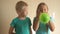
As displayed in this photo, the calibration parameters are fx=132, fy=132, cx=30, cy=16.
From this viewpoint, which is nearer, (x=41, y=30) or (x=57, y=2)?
(x=41, y=30)

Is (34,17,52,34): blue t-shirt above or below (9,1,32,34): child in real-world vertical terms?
below

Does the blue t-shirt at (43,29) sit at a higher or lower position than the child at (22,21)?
lower

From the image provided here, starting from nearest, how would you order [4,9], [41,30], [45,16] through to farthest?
[45,16] < [41,30] < [4,9]

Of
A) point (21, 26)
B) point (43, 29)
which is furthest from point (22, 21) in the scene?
point (43, 29)

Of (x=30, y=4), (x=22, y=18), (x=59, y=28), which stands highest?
(x=30, y=4)

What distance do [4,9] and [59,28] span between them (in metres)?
0.52

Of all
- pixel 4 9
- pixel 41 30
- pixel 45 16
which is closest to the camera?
pixel 45 16

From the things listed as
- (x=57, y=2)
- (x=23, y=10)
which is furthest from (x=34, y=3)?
(x=23, y=10)

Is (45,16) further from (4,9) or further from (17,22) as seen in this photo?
(4,9)

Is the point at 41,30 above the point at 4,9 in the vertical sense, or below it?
below

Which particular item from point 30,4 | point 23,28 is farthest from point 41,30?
point 30,4

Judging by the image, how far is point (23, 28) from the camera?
34.4 inches

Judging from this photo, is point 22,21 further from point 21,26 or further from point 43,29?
point 43,29

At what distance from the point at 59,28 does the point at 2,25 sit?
505 mm
